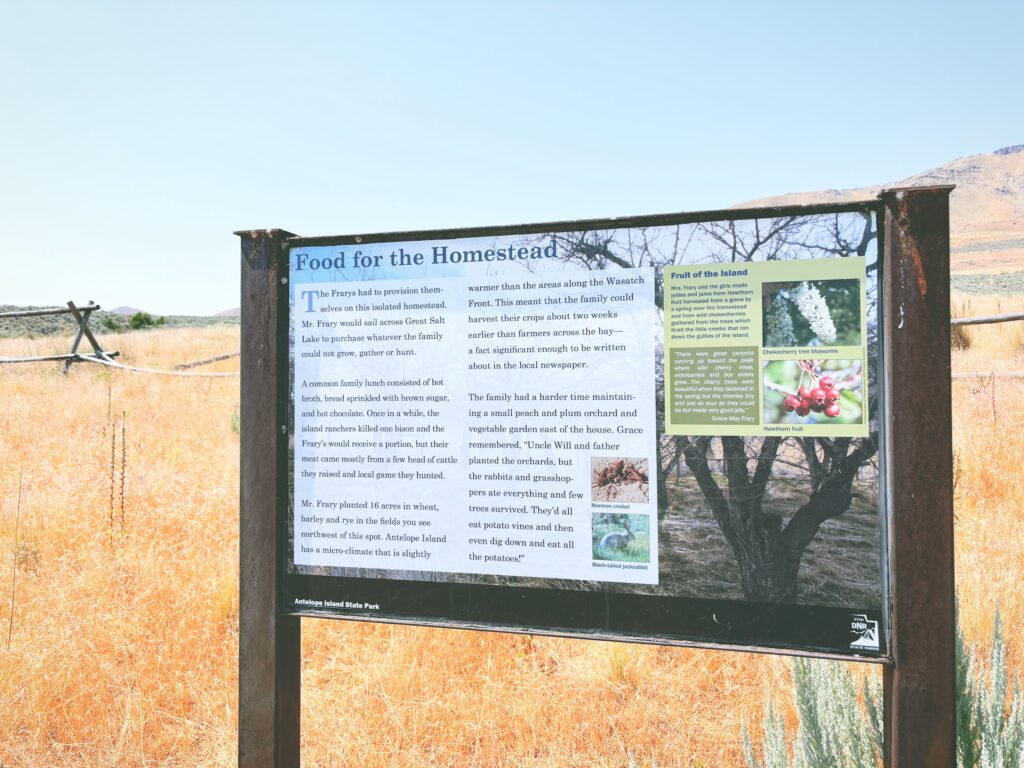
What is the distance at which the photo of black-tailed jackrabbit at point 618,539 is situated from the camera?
209 cm

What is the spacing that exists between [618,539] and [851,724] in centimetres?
113

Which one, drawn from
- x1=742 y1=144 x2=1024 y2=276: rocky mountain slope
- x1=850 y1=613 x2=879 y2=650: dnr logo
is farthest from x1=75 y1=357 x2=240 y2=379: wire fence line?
x1=742 y1=144 x2=1024 y2=276: rocky mountain slope

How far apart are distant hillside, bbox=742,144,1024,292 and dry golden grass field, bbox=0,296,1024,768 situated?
5427 cm

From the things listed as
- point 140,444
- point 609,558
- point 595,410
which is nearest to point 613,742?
point 609,558

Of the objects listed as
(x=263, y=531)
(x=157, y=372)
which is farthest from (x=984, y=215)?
(x=263, y=531)

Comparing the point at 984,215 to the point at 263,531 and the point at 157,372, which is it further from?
the point at 263,531

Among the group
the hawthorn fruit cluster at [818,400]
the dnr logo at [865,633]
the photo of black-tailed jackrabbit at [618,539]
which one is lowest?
the dnr logo at [865,633]

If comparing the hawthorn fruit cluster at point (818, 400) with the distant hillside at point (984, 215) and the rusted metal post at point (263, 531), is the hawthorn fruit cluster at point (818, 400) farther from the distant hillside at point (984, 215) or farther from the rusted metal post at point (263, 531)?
the distant hillside at point (984, 215)

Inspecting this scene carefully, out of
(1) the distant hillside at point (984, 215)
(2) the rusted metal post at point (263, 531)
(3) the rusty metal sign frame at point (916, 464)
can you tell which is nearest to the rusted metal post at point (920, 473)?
(3) the rusty metal sign frame at point (916, 464)

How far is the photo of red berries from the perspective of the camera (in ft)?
6.35

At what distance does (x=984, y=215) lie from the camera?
157m

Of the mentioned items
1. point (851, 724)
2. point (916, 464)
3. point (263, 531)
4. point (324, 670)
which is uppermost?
point (916, 464)

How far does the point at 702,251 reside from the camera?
2.05 meters

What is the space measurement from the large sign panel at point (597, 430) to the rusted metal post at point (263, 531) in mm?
62
